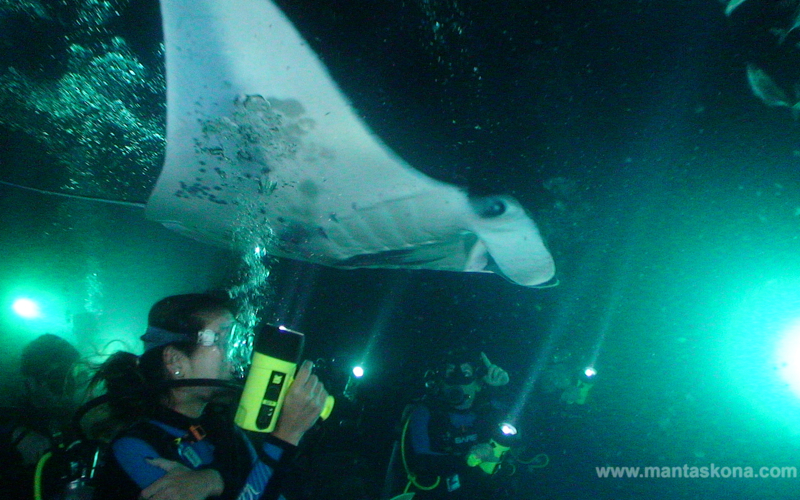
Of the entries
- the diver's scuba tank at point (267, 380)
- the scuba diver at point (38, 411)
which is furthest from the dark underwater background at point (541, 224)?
the scuba diver at point (38, 411)

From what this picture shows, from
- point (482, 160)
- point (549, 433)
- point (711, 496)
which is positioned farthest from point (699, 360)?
point (482, 160)

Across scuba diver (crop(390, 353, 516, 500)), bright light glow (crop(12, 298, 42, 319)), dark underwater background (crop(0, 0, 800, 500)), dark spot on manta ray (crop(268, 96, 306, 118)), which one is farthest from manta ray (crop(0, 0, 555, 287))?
bright light glow (crop(12, 298, 42, 319))

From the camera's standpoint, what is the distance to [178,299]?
154 centimetres

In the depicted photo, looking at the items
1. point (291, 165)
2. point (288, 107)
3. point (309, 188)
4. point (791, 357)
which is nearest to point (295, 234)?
point (309, 188)

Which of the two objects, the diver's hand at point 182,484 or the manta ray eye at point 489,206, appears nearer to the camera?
the diver's hand at point 182,484

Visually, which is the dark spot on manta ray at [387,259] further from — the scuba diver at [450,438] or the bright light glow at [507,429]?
the bright light glow at [507,429]

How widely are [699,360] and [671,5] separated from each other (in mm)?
11288

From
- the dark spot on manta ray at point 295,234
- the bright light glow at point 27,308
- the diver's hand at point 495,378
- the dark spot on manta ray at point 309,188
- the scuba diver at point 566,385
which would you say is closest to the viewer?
the dark spot on manta ray at point 309,188

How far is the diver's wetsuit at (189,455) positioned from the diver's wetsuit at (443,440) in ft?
8.43

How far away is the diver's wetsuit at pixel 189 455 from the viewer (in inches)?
43.0

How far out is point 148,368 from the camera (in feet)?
4.52

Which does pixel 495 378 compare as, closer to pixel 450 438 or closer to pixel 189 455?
pixel 450 438

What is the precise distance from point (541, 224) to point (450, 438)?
251 centimetres

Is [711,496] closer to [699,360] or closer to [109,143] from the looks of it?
[699,360]
